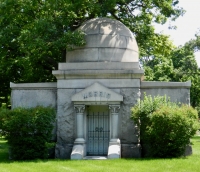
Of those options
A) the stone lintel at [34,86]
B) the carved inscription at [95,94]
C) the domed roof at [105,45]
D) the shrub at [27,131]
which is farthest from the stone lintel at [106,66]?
the shrub at [27,131]

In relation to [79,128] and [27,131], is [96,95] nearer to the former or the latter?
[79,128]

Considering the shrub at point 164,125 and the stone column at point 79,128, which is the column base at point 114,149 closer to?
the shrub at point 164,125

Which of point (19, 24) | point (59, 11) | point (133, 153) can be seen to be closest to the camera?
point (133, 153)

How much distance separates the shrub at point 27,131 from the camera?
15930mm

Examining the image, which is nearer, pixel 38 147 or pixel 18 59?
pixel 38 147

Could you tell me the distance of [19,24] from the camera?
72.2 ft

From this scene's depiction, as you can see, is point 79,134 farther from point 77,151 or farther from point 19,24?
point 19,24

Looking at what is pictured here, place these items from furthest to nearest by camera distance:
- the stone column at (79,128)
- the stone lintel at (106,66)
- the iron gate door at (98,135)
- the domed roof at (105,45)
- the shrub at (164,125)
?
1. the domed roof at (105,45)
2. the iron gate door at (98,135)
3. the stone lintel at (106,66)
4. the stone column at (79,128)
5. the shrub at (164,125)

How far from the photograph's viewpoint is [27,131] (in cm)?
1596

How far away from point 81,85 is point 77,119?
1.43 metres

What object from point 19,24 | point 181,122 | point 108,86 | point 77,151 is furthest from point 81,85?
point 19,24

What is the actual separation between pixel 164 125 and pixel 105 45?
4.66 meters

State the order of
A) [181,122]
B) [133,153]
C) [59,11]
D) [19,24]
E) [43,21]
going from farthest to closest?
1. [19,24]
2. [59,11]
3. [43,21]
4. [133,153]
5. [181,122]

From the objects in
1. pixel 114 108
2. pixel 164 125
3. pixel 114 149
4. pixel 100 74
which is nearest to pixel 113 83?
pixel 100 74
